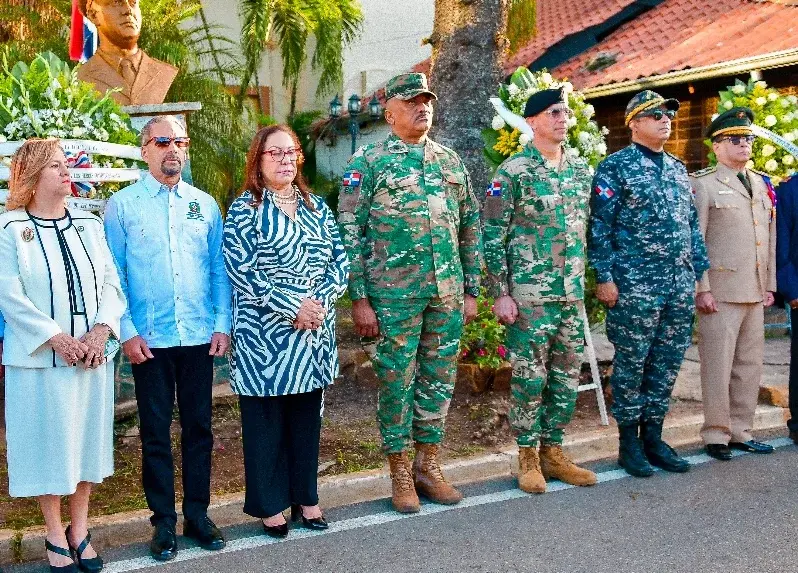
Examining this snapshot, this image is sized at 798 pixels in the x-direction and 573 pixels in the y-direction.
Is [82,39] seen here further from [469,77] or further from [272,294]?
[469,77]

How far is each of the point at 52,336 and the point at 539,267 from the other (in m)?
2.46

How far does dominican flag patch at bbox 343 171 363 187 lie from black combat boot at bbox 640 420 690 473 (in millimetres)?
2276

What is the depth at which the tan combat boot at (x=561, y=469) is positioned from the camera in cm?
484

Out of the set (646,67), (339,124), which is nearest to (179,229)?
(646,67)

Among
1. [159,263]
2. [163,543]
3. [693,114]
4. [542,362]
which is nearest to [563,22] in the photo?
[693,114]

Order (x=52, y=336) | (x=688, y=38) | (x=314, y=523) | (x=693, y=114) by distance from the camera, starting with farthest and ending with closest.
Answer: (x=688, y=38)
(x=693, y=114)
(x=314, y=523)
(x=52, y=336)

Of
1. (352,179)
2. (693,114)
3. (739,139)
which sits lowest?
(352,179)

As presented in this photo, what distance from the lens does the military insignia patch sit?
399 cm

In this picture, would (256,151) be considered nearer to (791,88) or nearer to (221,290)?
(221,290)

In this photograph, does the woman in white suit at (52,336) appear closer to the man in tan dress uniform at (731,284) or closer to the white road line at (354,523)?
the white road line at (354,523)

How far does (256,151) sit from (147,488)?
5.25 ft

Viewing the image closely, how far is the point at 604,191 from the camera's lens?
4.93 metres

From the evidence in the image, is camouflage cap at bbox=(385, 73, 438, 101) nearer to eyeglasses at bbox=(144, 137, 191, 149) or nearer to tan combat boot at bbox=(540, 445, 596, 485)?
eyeglasses at bbox=(144, 137, 191, 149)

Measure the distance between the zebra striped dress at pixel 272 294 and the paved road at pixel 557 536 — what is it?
2.41 ft
